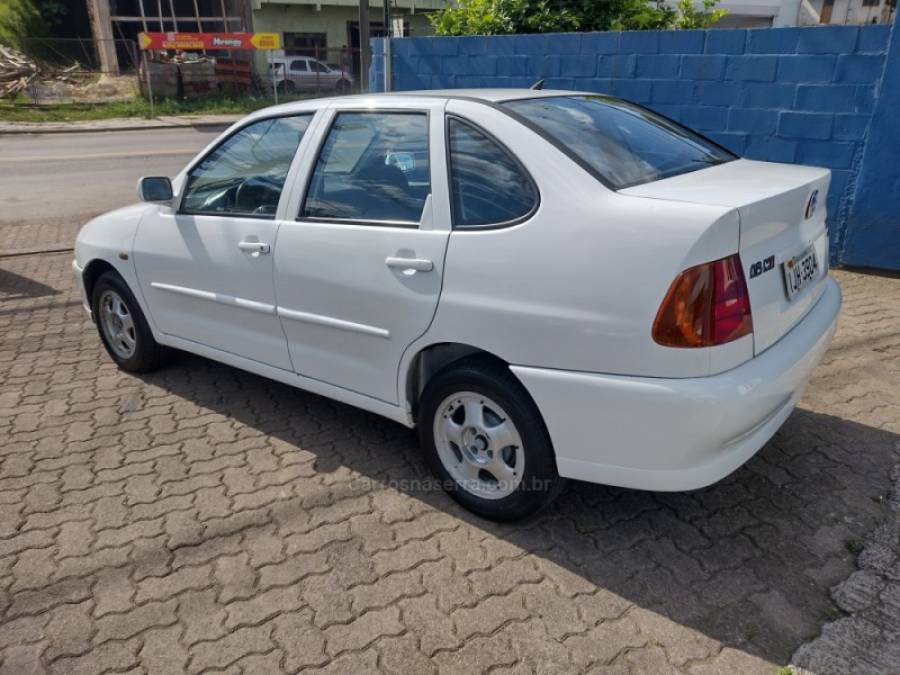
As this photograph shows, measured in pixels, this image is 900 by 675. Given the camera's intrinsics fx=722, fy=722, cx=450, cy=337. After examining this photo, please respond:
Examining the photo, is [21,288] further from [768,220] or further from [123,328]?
[768,220]

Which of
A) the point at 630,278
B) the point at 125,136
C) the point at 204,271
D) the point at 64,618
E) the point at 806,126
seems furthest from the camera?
the point at 125,136

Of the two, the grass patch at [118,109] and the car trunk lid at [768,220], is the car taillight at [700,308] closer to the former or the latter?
the car trunk lid at [768,220]

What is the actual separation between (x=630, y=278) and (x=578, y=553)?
1150 millimetres

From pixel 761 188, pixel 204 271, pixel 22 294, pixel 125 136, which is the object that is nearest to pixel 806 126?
pixel 761 188

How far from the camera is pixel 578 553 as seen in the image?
2857 millimetres

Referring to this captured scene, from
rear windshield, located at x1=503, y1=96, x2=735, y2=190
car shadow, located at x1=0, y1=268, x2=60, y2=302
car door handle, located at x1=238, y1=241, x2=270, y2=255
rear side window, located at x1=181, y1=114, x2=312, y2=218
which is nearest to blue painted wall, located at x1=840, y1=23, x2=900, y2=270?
rear windshield, located at x1=503, y1=96, x2=735, y2=190

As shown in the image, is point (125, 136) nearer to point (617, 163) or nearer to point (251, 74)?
point (251, 74)

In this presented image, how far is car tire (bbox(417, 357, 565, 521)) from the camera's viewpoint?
2742 millimetres

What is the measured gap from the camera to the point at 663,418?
241cm

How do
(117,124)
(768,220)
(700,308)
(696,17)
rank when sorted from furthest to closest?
(117,124) < (696,17) < (768,220) < (700,308)

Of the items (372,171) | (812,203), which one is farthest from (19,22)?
(812,203)

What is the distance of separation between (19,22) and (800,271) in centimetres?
3734

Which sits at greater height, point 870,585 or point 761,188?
point 761,188

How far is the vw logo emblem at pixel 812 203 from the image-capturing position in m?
2.88
